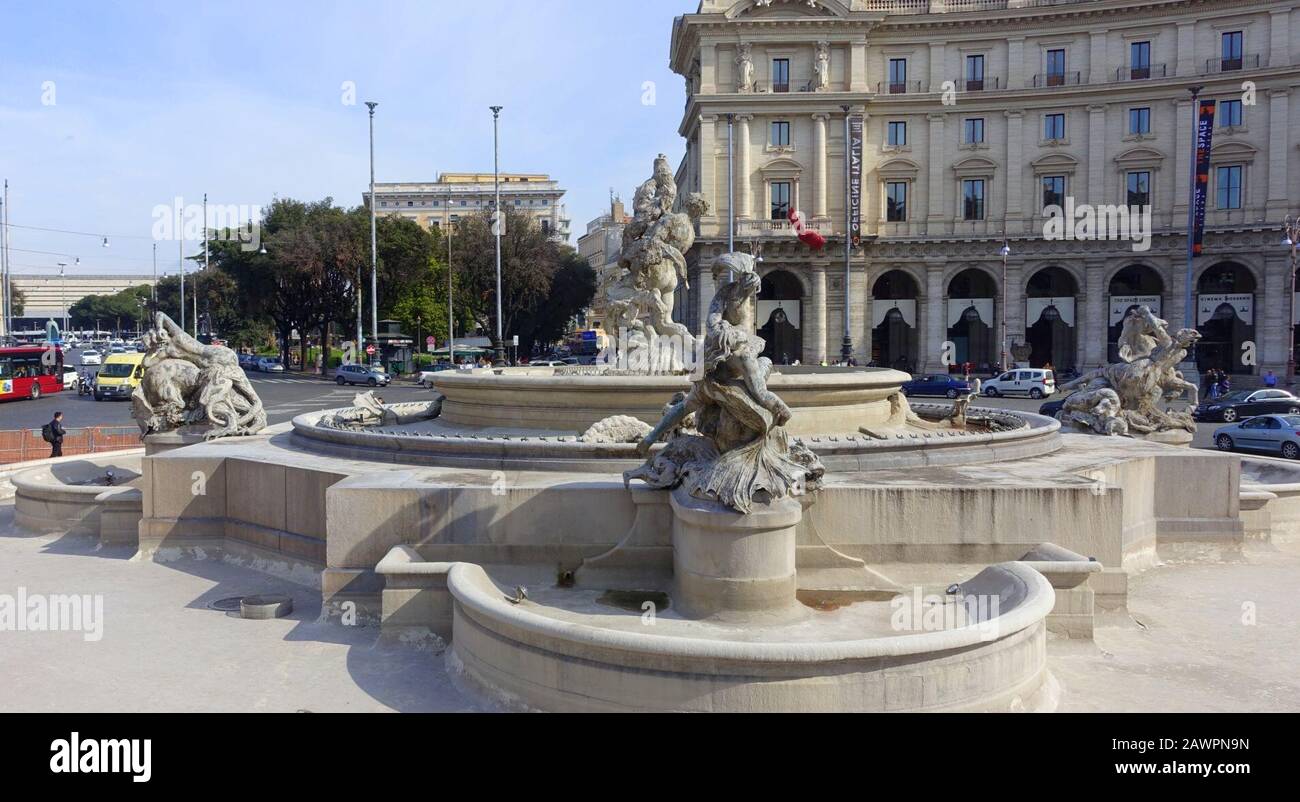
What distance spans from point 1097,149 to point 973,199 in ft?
21.2

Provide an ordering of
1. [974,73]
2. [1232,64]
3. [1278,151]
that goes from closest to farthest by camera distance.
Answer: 1. [1278,151]
2. [1232,64]
3. [974,73]

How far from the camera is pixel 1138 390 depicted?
13609 mm

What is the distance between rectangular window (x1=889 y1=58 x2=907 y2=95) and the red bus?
4302 centimetres

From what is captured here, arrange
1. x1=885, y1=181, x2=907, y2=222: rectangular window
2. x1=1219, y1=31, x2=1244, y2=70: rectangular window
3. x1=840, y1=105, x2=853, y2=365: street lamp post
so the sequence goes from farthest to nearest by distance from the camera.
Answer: x1=885, y1=181, x2=907, y2=222: rectangular window, x1=1219, y1=31, x2=1244, y2=70: rectangular window, x1=840, y1=105, x2=853, y2=365: street lamp post

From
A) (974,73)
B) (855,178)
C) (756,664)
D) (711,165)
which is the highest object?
(974,73)

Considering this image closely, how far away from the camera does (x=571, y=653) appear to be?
603 cm

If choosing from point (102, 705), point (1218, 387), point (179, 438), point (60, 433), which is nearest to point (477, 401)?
point (179, 438)

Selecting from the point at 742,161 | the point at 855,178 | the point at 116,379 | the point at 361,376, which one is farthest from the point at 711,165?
the point at 116,379

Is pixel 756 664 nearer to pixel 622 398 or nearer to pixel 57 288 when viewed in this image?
pixel 622 398

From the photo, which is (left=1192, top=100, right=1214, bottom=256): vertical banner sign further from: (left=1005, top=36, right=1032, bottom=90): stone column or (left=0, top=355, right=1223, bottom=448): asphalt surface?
(left=0, top=355, right=1223, bottom=448): asphalt surface

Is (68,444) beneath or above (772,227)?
beneath

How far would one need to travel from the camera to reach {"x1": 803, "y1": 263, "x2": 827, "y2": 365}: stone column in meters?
53.7

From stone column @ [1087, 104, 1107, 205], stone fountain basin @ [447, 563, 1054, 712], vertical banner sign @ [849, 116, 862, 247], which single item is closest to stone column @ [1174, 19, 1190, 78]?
stone column @ [1087, 104, 1107, 205]
